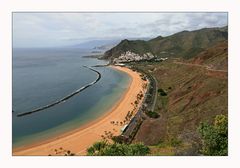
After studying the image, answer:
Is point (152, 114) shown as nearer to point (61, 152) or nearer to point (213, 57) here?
point (61, 152)

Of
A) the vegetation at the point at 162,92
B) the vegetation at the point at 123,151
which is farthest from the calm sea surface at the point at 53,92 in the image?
the vegetation at the point at 123,151

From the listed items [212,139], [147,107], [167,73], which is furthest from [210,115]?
[167,73]

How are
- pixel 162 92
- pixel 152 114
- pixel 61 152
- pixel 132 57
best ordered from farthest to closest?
pixel 132 57
pixel 162 92
pixel 152 114
pixel 61 152

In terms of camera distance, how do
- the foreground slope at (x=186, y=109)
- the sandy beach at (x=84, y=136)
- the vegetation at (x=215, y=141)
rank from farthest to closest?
the foreground slope at (x=186, y=109)
the sandy beach at (x=84, y=136)
the vegetation at (x=215, y=141)

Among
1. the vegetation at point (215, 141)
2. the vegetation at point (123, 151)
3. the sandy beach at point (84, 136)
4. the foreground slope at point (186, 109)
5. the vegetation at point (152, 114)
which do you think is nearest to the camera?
the vegetation at point (215, 141)

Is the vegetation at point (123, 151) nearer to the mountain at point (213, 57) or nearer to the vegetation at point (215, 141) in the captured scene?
the vegetation at point (215, 141)

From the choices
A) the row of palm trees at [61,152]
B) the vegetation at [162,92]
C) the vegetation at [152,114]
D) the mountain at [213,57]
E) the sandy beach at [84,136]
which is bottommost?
the row of palm trees at [61,152]

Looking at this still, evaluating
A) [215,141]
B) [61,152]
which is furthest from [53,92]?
[215,141]

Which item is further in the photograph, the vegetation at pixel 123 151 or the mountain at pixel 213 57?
Result: the mountain at pixel 213 57

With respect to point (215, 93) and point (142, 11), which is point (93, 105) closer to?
point (215, 93)
